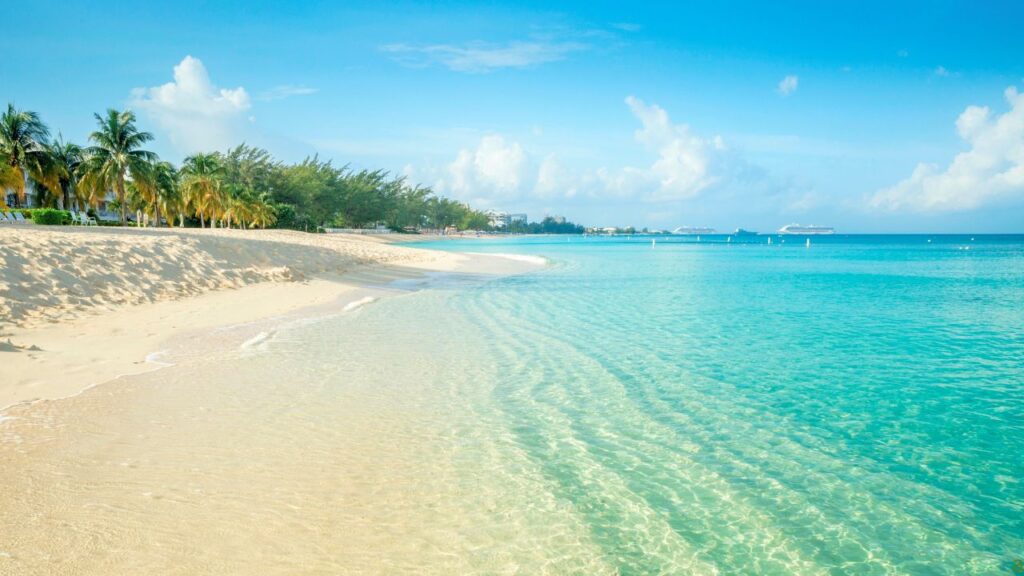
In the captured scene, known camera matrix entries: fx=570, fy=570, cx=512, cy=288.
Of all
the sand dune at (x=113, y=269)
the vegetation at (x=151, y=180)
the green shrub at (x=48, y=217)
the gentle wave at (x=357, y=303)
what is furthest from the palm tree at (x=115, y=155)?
the gentle wave at (x=357, y=303)

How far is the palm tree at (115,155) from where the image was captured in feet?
158

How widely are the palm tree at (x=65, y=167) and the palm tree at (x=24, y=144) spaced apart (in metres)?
0.83

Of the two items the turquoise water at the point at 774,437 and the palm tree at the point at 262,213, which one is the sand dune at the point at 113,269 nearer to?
the turquoise water at the point at 774,437

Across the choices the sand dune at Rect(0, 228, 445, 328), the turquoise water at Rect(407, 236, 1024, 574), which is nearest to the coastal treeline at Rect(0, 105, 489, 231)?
the sand dune at Rect(0, 228, 445, 328)

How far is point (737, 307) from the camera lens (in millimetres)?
20453

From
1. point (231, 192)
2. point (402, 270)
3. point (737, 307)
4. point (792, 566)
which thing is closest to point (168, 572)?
point (792, 566)

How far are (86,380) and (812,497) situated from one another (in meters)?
9.83

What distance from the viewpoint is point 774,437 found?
288 inches

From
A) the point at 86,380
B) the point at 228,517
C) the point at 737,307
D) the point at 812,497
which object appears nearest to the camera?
the point at 228,517

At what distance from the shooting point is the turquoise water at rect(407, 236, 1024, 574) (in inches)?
192

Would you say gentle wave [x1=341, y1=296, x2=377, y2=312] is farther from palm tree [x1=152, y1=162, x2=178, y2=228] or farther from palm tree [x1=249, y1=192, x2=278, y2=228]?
palm tree [x1=249, y1=192, x2=278, y2=228]

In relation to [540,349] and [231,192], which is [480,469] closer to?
[540,349]

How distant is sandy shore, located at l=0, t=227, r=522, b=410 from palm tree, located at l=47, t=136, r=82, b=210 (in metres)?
37.7

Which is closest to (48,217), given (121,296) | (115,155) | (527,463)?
(115,155)
